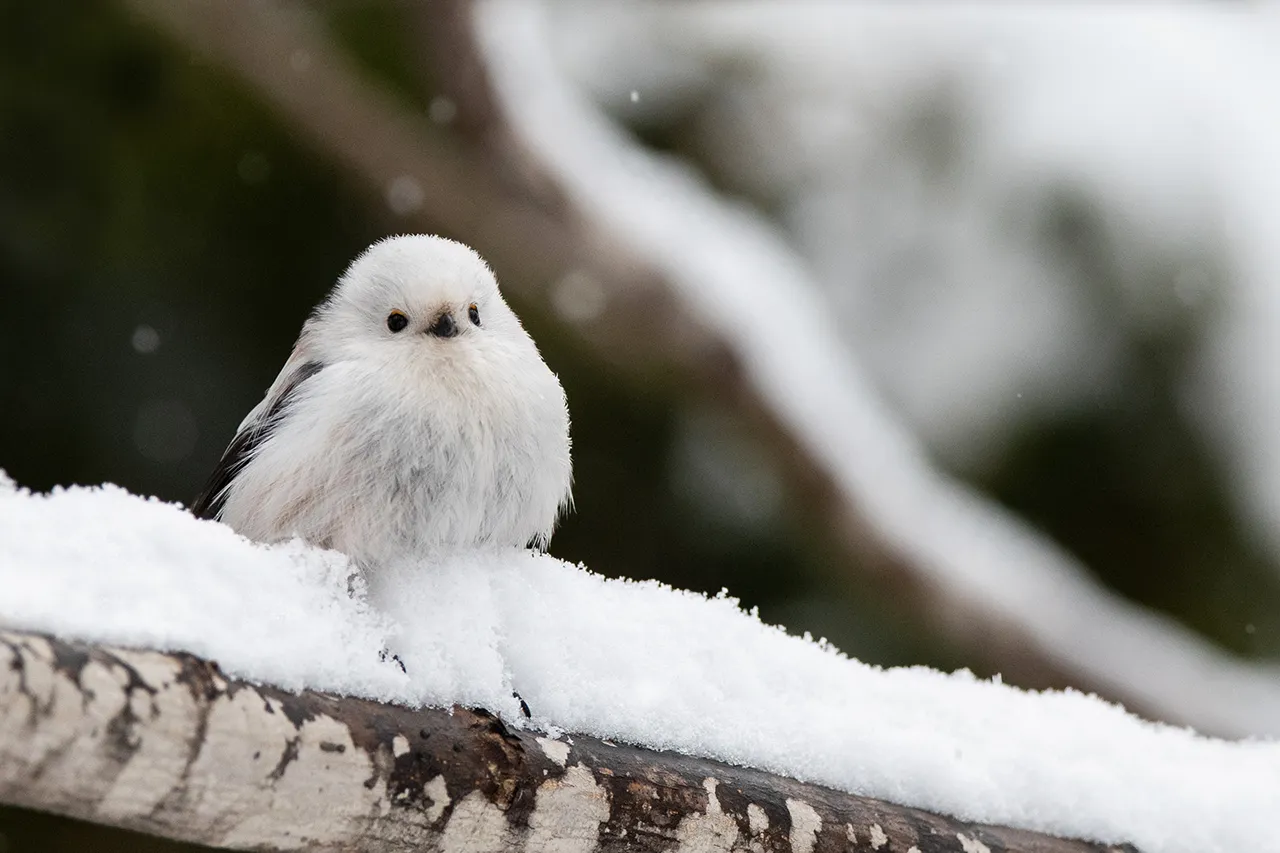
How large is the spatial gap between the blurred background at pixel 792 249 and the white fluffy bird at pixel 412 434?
1.84 m

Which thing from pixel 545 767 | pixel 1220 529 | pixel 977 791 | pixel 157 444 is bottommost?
pixel 545 767

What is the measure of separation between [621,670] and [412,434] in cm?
52

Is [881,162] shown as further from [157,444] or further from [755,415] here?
[157,444]

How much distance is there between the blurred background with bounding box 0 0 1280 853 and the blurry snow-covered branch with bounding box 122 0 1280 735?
3 cm

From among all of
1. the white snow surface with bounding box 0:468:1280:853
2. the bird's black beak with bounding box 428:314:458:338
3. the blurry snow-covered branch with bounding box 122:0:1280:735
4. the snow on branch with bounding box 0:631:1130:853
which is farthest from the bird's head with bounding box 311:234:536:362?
the blurry snow-covered branch with bounding box 122:0:1280:735

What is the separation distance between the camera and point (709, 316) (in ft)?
13.1

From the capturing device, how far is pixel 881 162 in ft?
16.0

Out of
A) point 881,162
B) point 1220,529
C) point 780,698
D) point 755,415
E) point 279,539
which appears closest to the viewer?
point 780,698

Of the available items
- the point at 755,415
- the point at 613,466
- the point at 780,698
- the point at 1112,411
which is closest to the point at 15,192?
the point at 613,466

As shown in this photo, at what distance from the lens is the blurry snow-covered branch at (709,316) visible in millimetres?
4012

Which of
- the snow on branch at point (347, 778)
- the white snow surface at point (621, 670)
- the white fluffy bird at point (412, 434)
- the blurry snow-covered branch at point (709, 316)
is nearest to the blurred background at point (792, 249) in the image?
the blurry snow-covered branch at point (709, 316)

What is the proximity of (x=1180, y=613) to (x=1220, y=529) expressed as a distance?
34 centimetres

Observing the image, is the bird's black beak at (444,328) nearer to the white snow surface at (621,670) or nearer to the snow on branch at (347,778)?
the white snow surface at (621,670)

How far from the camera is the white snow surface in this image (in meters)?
1.36
